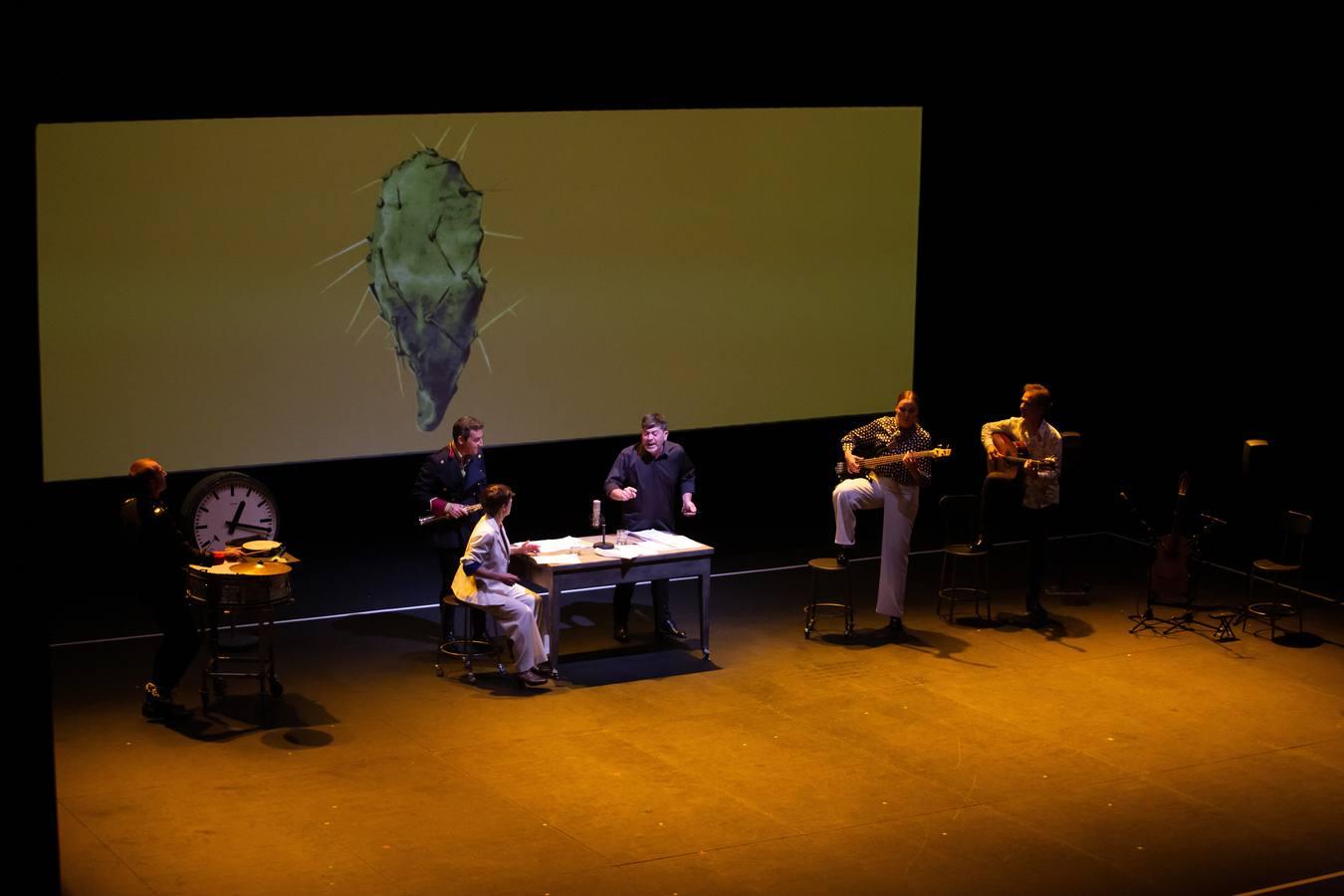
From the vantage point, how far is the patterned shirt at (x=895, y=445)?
33.8ft

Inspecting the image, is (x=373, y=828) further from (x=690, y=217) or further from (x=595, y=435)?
(x=690, y=217)

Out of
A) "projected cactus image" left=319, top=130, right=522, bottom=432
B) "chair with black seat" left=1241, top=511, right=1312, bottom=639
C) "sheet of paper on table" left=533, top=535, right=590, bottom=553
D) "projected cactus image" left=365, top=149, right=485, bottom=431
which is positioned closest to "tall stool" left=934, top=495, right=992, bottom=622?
"chair with black seat" left=1241, top=511, right=1312, bottom=639

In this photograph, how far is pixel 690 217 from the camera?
12.3 metres

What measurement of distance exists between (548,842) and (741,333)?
19.3ft

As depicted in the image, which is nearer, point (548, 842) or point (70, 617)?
point (548, 842)

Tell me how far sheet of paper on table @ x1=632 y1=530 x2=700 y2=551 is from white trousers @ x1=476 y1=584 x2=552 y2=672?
947mm

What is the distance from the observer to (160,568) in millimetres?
8562

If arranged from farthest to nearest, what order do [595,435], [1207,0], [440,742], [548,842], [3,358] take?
1. [595,435]
2. [1207,0]
3. [440,742]
4. [548,842]
5. [3,358]

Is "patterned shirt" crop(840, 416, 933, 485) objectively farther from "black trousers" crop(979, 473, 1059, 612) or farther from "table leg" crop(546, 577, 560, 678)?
"table leg" crop(546, 577, 560, 678)

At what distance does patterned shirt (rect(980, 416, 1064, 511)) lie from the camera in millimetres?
10672

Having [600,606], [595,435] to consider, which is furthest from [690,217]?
[600,606]

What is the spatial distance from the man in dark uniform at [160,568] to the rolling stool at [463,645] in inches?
58.2

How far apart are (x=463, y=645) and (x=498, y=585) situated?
31.8 inches

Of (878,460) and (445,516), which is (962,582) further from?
(445,516)
